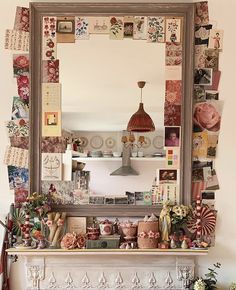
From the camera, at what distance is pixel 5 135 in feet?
8.28

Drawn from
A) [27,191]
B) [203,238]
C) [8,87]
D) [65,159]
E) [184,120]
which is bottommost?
[203,238]

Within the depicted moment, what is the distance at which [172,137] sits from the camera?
248 centimetres

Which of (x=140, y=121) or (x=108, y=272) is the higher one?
(x=140, y=121)

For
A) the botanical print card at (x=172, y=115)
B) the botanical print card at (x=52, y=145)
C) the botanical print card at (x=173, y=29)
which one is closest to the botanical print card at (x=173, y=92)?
the botanical print card at (x=172, y=115)

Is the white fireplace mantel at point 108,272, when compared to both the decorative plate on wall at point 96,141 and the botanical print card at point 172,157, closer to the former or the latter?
the botanical print card at point 172,157

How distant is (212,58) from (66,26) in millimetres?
865

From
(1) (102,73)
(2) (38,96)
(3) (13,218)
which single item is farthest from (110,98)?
(3) (13,218)

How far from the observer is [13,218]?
8.10 ft

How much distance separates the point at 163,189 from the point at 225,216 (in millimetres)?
393

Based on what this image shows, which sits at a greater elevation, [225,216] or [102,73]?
[102,73]

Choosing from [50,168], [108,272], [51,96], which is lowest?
[108,272]

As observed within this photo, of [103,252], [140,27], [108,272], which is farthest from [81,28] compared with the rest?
[108,272]

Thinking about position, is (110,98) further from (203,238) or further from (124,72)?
(203,238)

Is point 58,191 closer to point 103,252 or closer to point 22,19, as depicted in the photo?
point 103,252
